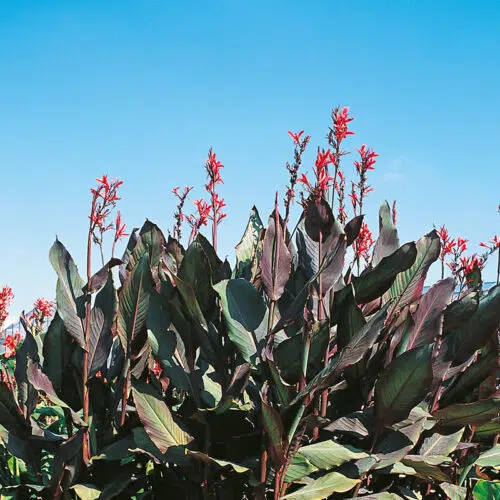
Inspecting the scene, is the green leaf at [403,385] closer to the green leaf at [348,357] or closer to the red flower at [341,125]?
the green leaf at [348,357]

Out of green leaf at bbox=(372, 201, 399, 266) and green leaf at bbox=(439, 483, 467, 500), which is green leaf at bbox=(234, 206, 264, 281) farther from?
green leaf at bbox=(439, 483, 467, 500)

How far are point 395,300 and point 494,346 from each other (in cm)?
37

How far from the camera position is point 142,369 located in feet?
6.70

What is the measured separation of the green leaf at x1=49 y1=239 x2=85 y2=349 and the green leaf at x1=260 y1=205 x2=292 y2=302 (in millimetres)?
638

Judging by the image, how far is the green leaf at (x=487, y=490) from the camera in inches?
83.6

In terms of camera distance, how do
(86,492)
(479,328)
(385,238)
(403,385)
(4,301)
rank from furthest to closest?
1. (4,301)
2. (385,238)
3. (479,328)
4. (86,492)
5. (403,385)

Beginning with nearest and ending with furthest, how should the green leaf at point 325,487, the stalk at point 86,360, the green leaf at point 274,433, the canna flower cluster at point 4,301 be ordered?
the green leaf at point 274,433 < the green leaf at point 325,487 < the stalk at point 86,360 < the canna flower cluster at point 4,301

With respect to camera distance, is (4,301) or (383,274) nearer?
(383,274)

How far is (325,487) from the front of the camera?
5.80ft

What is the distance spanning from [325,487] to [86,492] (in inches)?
27.8

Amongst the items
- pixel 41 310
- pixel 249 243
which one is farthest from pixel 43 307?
pixel 249 243

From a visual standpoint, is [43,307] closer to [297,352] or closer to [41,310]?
[41,310]

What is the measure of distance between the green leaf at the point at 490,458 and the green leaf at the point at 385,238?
810mm

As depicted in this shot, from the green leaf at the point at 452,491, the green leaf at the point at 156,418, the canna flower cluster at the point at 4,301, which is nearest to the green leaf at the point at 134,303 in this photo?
the green leaf at the point at 156,418
